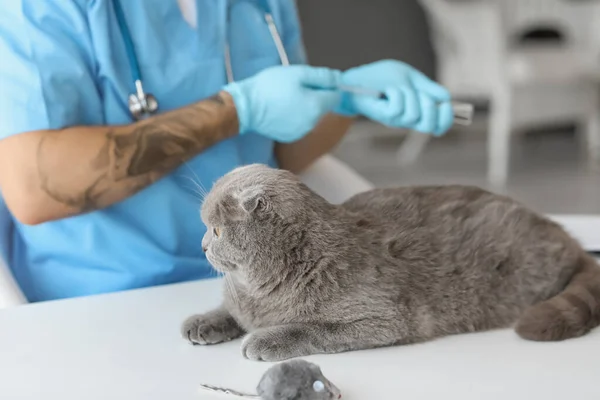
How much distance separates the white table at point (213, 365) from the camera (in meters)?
0.64

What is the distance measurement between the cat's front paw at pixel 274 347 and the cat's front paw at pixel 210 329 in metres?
0.06

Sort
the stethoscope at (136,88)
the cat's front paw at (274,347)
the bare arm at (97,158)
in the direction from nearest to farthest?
the cat's front paw at (274,347)
the bare arm at (97,158)
the stethoscope at (136,88)

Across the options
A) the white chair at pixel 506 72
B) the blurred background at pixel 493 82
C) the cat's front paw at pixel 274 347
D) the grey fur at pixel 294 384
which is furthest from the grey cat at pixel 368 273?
the white chair at pixel 506 72

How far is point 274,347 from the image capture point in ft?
2.30

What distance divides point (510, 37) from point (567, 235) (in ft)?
10.1

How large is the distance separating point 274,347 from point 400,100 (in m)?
0.50

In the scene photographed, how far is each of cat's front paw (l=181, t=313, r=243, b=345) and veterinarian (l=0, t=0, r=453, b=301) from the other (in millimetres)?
259

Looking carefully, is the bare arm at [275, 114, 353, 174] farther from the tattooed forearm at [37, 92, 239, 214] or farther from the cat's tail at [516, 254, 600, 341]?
the cat's tail at [516, 254, 600, 341]

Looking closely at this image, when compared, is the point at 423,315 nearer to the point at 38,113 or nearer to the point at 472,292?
the point at 472,292

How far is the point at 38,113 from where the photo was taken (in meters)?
0.92

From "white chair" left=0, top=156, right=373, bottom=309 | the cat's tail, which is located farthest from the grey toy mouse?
"white chair" left=0, top=156, right=373, bottom=309

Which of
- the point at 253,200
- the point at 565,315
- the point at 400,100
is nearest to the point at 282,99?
the point at 400,100

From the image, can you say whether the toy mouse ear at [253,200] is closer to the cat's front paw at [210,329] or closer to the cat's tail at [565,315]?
the cat's front paw at [210,329]

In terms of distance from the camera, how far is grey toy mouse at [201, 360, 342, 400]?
580 mm
